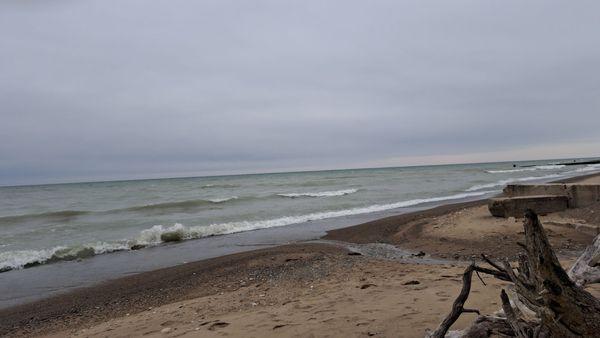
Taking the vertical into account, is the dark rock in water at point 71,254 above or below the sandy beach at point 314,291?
below

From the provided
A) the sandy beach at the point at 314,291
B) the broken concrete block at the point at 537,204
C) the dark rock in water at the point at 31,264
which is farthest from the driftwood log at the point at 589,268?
the dark rock in water at the point at 31,264

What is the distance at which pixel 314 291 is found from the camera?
617 cm

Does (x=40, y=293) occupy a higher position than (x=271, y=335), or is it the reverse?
(x=271, y=335)

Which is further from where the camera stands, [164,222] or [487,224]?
[164,222]

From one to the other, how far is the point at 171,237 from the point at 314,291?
9.33 m

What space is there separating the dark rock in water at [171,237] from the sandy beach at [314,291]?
4805 millimetres

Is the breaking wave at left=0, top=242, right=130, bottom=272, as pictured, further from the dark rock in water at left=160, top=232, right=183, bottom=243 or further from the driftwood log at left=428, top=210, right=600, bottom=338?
the driftwood log at left=428, top=210, right=600, bottom=338

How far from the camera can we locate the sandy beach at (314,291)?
452 cm

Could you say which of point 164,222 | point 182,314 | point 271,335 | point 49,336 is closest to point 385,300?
point 271,335

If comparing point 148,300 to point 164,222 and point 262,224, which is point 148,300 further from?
point 164,222

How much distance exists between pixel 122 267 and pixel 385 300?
7682mm

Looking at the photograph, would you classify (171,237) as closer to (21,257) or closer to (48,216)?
(21,257)

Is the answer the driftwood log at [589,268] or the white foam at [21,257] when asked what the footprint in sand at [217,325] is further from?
the white foam at [21,257]

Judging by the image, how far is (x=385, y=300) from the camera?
16.4ft
